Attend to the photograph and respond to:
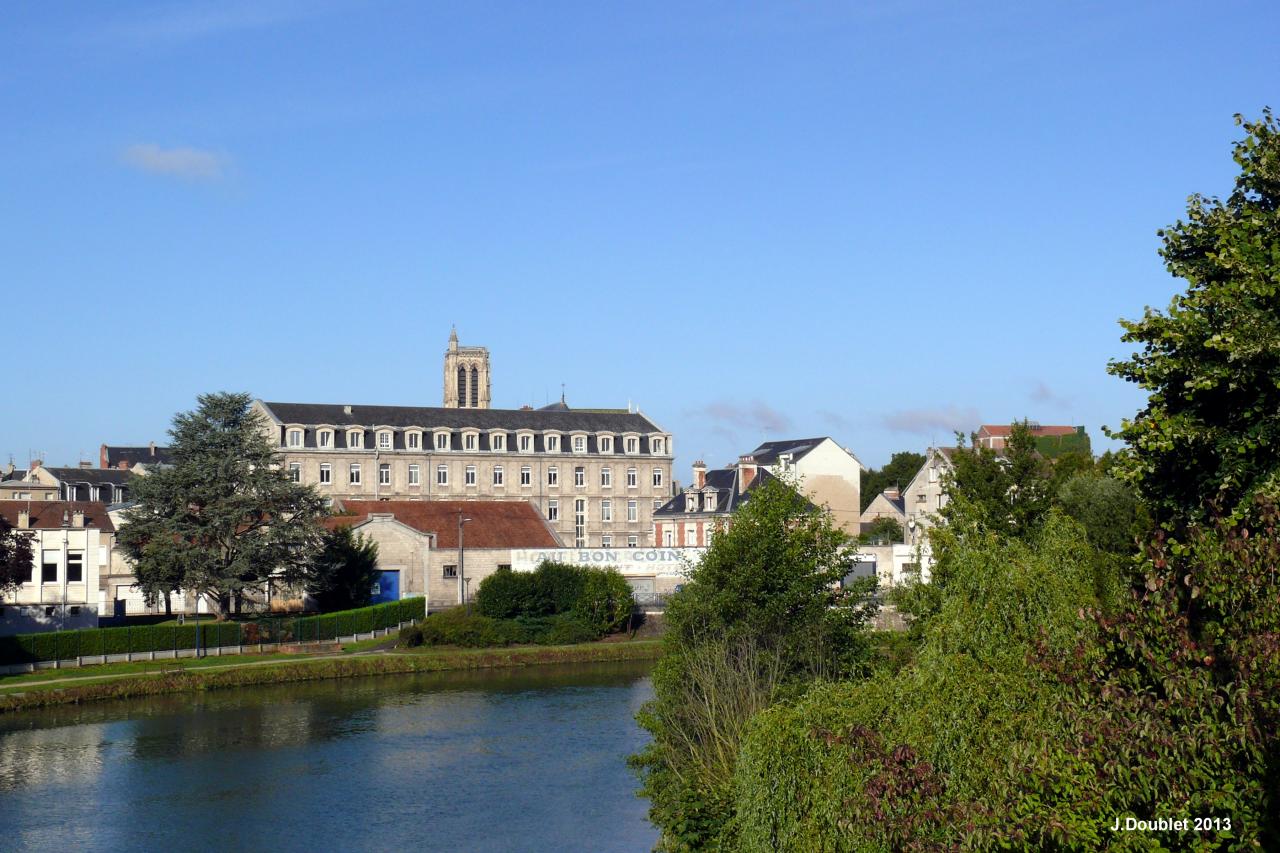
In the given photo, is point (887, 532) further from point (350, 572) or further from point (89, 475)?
point (89, 475)

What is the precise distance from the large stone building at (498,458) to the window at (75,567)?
3404 cm

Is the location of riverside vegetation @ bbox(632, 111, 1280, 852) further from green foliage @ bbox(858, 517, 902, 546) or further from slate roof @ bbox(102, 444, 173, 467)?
slate roof @ bbox(102, 444, 173, 467)

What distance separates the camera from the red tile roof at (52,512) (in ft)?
203

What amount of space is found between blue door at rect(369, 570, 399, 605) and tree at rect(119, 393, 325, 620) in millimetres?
5660

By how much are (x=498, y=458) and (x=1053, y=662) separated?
8277 centimetres

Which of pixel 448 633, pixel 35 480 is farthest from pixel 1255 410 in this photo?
pixel 35 480

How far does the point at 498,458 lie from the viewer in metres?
93.8

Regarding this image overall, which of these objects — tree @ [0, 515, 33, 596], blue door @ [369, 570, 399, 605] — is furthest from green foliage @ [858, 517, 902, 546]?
tree @ [0, 515, 33, 596]

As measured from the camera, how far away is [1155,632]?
11.0 metres

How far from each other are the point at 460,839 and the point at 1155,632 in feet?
59.5

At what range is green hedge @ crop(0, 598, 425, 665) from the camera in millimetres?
46094

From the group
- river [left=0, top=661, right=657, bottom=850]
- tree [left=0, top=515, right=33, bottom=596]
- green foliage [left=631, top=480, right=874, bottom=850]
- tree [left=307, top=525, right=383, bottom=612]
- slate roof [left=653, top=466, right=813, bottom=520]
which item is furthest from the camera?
slate roof [left=653, top=466, right=813, bottom=520]

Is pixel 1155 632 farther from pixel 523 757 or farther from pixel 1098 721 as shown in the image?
pixel 523 757

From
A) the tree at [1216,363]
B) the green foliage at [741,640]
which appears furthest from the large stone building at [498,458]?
the tree at [1216,363]
